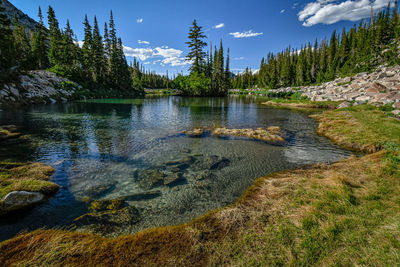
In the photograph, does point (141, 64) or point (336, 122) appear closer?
point (336, 122)

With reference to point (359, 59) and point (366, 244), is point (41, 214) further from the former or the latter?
point (359, 59)

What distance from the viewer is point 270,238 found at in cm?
426

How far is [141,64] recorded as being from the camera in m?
154

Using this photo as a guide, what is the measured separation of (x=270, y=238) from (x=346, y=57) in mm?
104957

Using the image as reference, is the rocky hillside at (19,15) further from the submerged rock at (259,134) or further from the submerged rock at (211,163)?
the submerged rock at (211,163)

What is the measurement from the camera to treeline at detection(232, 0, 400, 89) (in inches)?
2298

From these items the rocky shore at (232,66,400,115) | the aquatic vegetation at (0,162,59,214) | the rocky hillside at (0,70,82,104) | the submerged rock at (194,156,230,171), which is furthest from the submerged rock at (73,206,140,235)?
the rocky hillside at (0,70,82,104)

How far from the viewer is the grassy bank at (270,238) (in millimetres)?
3715

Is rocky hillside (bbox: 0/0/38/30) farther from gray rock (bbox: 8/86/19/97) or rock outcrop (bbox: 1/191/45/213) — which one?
rock outcrop (bbox: 1/191/45/213)

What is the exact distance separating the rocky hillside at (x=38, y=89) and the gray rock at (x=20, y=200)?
3459 cm

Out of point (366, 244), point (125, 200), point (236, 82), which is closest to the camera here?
point (366, 244)

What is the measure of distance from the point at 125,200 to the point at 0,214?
363cm

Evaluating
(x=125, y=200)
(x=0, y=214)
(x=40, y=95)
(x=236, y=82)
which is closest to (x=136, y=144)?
(x=125, y=200)

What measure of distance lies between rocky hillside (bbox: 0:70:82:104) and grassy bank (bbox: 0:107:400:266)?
38.4 m
